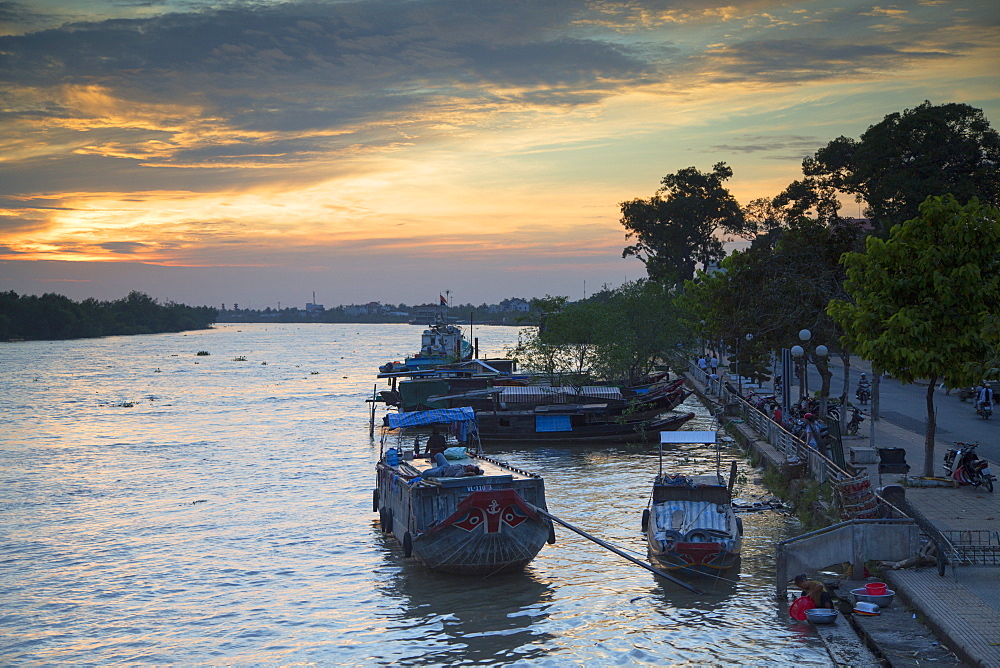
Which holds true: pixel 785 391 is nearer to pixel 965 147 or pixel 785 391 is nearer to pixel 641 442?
pixel 641 442

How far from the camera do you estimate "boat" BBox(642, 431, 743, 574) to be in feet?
62.3

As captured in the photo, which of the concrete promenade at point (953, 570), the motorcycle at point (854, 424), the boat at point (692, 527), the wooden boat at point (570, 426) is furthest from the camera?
the wooden boat at point (570, 426)

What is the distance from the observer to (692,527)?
64.8 feet

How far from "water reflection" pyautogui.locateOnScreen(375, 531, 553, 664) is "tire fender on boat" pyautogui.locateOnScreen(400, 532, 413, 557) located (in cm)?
57

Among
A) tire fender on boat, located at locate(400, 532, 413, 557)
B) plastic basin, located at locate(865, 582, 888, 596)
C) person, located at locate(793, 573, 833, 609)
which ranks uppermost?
plastic basin, located at locate(865, 582, 888, 596)

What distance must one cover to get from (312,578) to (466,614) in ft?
16.1

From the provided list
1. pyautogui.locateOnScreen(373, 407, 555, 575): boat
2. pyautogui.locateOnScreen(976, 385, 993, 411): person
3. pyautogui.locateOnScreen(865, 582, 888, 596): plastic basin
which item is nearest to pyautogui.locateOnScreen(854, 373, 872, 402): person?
pyautogui.locateOnScreen(976, 385, 993, 411): person

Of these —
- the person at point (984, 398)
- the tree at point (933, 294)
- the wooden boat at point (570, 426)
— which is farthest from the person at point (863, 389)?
the tree at point (933, 294)

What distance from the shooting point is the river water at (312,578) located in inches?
658

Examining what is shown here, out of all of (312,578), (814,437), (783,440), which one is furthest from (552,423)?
(312,578)

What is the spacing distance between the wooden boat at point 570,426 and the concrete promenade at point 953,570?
421 inches

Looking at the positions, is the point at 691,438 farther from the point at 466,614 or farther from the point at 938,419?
the point at 938,419

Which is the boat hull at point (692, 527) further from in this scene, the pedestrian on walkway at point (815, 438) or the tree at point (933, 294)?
the tree at point (933, 294)

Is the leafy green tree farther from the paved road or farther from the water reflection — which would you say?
the water reflection
